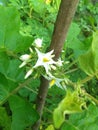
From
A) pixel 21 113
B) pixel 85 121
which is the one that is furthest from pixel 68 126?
pixel 21 113

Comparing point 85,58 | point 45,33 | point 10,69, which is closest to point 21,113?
point 10,69

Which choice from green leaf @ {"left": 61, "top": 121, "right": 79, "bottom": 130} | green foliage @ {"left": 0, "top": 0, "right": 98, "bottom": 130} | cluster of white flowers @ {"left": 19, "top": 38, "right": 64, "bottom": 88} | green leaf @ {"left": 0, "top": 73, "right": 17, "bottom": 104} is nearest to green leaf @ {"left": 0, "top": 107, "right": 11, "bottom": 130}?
green foliage @ {"left": 0, "top": 0, "right": 98, "bottom": 130}

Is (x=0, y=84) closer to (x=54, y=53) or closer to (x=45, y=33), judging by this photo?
(x=54, y=53)

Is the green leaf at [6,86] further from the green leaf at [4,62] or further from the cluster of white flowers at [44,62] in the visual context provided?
→ the cluster of white flowers at [44,62]

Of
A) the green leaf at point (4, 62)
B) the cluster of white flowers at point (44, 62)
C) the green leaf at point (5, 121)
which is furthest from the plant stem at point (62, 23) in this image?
the green leaf at point (5, 121)

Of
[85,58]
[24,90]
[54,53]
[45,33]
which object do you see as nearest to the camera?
[85,58]

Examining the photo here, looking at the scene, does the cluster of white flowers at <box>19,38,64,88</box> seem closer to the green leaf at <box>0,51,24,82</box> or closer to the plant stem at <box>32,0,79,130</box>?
the plant stem at <box>32,0,79,130</box>

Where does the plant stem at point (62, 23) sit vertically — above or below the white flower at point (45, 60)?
above
